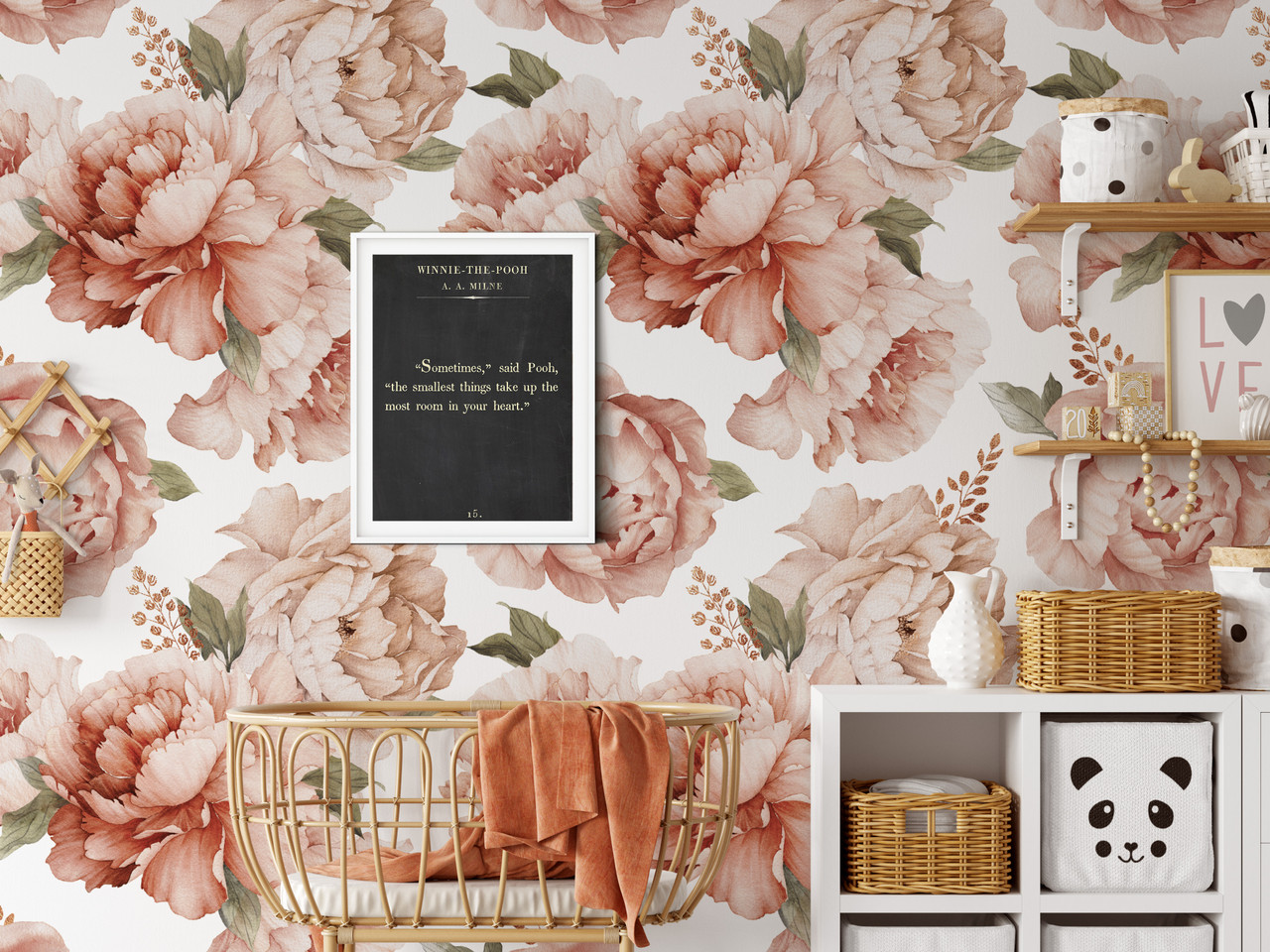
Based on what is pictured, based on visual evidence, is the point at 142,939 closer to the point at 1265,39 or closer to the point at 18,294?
the point at 18,294

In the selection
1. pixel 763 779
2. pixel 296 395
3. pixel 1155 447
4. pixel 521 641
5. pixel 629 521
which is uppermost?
pixel 296 395

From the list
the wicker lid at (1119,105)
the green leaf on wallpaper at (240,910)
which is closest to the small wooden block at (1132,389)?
the wicker lid at (1119,105)

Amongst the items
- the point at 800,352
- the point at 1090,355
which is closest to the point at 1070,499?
the point at 1090,355

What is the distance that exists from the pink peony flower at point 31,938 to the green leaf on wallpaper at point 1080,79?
8.63ft

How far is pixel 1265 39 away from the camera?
7.87 feet

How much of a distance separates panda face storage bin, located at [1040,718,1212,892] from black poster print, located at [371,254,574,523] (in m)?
1.11

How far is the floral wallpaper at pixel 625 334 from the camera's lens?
2342mm

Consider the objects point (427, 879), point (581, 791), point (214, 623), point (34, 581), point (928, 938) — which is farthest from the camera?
point (214, 623)

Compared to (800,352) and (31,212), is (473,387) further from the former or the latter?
(31,212)

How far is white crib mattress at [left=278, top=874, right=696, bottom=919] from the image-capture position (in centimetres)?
193

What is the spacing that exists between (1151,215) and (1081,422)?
423 mm

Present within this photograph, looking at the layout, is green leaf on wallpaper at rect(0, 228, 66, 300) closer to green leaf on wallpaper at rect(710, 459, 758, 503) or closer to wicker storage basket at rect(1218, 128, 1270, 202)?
green leaf on wallpaper at rect(710, 459, 758, 503)

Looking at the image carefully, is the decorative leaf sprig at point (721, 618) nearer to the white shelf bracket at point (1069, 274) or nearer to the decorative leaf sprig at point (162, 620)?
the white shelf bracket at point (1069, 274)

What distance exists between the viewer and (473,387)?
2.35 meters
